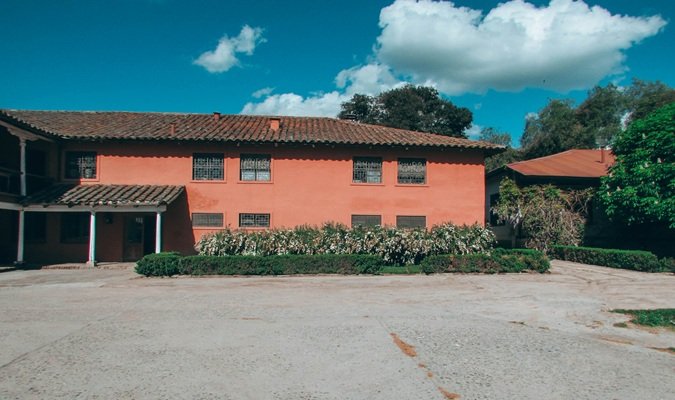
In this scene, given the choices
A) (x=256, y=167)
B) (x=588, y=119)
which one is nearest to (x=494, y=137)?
(x=588, y=119)

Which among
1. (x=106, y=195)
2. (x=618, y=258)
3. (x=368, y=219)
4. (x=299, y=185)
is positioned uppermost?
(x=299, y=185)

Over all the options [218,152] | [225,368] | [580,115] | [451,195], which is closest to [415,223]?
[451,195]

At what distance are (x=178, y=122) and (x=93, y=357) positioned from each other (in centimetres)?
1699

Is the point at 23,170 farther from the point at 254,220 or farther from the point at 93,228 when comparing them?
the point at 254,220

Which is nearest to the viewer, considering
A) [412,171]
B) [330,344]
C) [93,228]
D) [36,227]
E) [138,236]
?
[330,344]

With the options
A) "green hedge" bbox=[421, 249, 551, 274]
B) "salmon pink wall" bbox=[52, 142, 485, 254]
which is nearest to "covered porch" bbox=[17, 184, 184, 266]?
"salmon pink wall" bbox=[52, 142, 485, 254]

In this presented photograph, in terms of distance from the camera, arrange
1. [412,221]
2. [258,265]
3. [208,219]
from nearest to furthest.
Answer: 1. [258,265]
2. [208,219]
3. [412,221]

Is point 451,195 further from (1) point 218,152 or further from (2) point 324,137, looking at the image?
(1) point 218,152

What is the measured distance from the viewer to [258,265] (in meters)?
14.5

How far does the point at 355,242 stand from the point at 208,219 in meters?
6.81

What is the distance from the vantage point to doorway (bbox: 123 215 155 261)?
19.0 metres

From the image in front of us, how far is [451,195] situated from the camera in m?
19.5

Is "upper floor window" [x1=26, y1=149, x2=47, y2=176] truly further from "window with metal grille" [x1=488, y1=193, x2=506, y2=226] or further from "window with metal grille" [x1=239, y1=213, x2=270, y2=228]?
"window with metal grille" [x1=488, y1=193, x2=506, y2=226]

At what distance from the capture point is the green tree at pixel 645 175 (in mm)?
16641
